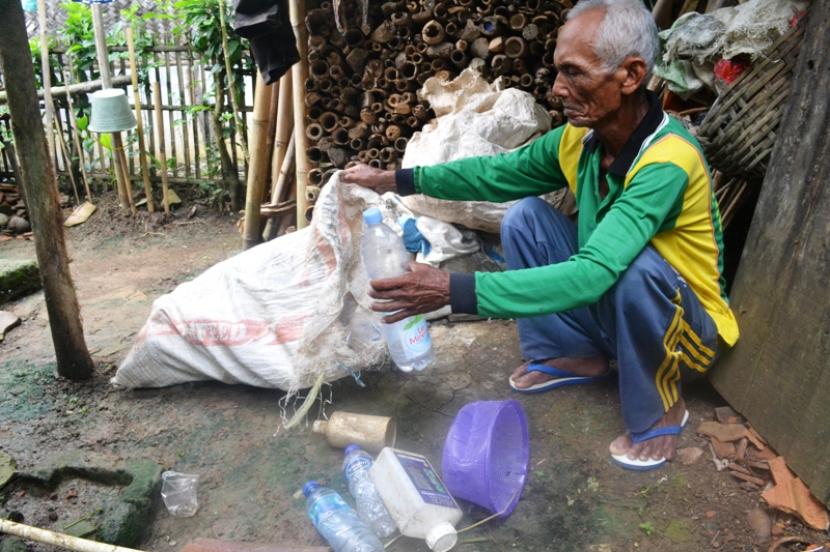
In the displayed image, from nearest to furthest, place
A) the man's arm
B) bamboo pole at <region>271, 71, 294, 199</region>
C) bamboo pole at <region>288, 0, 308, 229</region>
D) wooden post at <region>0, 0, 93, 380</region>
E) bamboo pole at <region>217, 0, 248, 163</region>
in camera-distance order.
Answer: wooden post at <region>0, 0, 93, 380</region> → the man's arm → bamboo pole at <region>288, 0, 308, 229</region> → bamboo pole at <region>271, 71, 294, 199</region> → bamboo pole at <region>217, 0, 248, 163</region>

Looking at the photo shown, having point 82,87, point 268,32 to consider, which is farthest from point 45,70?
point 268,32

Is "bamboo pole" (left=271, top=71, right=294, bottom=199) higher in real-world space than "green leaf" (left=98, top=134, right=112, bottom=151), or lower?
higher

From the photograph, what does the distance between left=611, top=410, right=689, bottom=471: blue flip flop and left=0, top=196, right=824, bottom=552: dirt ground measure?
3 centimetres

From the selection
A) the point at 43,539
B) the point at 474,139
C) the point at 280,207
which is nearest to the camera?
the point at 43,539

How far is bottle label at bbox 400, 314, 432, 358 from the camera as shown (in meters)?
2.59

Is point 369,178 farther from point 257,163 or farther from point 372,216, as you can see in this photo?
point 257,163

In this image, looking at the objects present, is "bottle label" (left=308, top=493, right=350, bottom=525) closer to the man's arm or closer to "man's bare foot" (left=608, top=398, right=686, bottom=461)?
"man's bare foot" (left=608, top=398, right=686, bottom=461)

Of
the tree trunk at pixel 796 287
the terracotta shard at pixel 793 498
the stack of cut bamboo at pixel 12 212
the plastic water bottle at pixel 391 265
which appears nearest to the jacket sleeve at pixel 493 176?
the plastic water bottle at pixel 391 265

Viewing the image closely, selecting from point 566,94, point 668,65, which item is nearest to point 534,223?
point 566,94

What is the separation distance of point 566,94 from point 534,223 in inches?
23.0

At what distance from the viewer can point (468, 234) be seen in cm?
342

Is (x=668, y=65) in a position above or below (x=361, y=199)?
above

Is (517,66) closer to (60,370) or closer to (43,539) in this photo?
(60,370)

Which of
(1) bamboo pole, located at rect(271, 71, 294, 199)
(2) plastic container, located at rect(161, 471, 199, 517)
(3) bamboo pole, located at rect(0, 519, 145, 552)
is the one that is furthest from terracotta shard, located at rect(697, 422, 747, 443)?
(1) bamboo pole, located at rect(271, 71, 294, 199)
